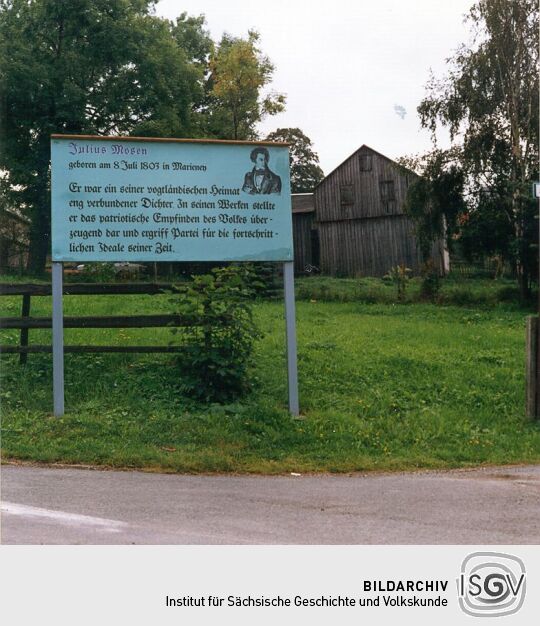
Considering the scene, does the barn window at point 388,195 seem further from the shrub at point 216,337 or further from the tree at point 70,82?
the shrub at point 216,337

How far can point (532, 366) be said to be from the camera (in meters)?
11.5

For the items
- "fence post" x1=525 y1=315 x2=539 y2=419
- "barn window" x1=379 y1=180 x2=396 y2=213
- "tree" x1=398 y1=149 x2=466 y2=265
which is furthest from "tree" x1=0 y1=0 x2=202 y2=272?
"fence post" x1=525 y1=315 x2=539 y2=419

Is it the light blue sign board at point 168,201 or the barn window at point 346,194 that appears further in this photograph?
the barn window at point 346,194

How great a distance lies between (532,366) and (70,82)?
3559 cm

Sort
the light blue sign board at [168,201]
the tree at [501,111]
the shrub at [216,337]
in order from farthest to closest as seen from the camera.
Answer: the tree at [501,111] → the shrub at [216,337] → the light blue sign board at [168,201]

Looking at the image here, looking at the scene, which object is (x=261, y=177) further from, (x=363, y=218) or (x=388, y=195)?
(x=363, y=218)

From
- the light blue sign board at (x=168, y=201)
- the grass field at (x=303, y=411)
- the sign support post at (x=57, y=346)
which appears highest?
the light blue sign board at (x=168, y=201)

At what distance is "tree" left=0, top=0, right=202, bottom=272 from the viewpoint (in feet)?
139

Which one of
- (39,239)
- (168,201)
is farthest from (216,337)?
(39,239)

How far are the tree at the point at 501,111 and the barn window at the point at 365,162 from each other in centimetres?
1562

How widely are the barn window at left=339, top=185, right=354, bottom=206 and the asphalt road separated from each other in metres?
37.3

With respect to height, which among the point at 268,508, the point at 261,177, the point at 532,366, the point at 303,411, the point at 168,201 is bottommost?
the point at 268,508

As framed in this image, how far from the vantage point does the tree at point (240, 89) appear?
4344 centimetres

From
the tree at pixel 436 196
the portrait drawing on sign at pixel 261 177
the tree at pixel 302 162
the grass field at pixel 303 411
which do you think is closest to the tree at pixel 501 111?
the tree at pixel 436 196
